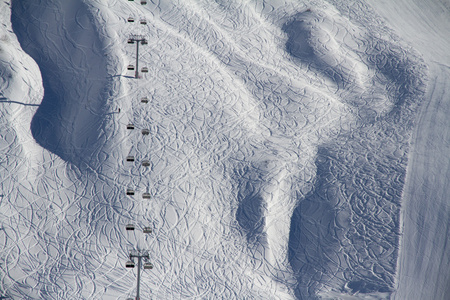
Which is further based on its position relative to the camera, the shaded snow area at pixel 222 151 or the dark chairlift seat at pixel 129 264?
the shaded snow area at pixel 222 151

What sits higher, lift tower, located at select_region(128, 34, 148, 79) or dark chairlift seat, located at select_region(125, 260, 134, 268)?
lift tower, located at select_region(128, 34, 148, 79)

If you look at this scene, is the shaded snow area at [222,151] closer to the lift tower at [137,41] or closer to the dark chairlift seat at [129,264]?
the lift tower at [137,41]

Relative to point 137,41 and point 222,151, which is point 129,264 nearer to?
point 222,151

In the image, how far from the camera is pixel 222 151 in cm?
2848

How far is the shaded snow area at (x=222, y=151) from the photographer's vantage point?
79.6 ft

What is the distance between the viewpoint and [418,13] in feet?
127

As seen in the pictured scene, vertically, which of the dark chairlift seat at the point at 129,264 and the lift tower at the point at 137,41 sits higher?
the lift tower at the point at 137,41

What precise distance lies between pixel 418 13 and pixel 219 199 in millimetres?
18670

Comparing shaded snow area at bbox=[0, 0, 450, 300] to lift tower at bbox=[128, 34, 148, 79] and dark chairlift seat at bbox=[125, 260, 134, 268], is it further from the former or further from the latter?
dark chairlift seat at bbox=[125, 260, 134, 268]

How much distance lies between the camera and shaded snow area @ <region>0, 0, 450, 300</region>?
2427 centimetres

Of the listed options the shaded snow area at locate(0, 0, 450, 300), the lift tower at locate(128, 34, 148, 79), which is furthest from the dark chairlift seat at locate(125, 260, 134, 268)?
the lift tower at locate(128, 34, 148, 79)

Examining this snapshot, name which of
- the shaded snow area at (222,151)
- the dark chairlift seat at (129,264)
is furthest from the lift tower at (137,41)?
the dark chairlift seat at (129,264)

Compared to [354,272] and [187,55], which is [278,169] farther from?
[187,55]

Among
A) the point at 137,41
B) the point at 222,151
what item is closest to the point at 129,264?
the point at 222,151
